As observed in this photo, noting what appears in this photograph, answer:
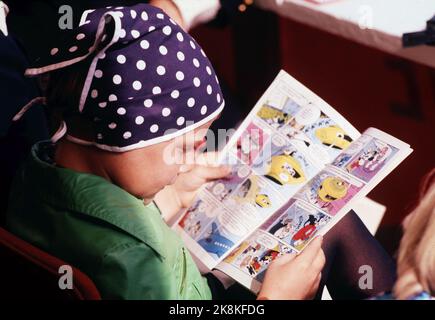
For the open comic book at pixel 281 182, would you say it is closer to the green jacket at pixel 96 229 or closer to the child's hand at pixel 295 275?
the child's hand at pixel 295 275

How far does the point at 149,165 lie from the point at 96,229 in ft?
0.44

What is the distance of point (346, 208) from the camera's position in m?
1.02

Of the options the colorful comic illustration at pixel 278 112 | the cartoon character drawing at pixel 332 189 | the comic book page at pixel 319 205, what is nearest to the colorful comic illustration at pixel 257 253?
Result: the comic book page at pixel 319 205

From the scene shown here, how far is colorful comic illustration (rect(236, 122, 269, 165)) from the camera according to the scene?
1.17 metres

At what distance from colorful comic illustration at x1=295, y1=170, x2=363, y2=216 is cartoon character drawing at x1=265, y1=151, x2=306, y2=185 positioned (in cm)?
3

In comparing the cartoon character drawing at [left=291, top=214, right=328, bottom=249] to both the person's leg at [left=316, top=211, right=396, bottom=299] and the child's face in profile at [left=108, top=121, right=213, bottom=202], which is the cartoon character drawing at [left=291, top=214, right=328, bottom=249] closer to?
the person's leg at [left=316, top=211, right=396, bottom=299]

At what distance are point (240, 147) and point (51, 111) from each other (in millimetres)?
395

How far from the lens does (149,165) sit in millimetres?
955

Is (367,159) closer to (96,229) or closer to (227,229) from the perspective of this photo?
(227,229)

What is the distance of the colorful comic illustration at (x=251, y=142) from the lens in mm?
1175

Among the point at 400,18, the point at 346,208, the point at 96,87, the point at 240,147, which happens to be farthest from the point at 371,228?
the point at 96,87

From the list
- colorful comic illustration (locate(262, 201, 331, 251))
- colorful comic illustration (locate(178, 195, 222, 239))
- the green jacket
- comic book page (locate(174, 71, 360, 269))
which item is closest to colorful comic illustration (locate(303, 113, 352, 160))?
comic book page (locate(174, 71, 360, 269))

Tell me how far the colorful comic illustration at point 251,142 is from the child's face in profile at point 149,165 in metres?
0.21
